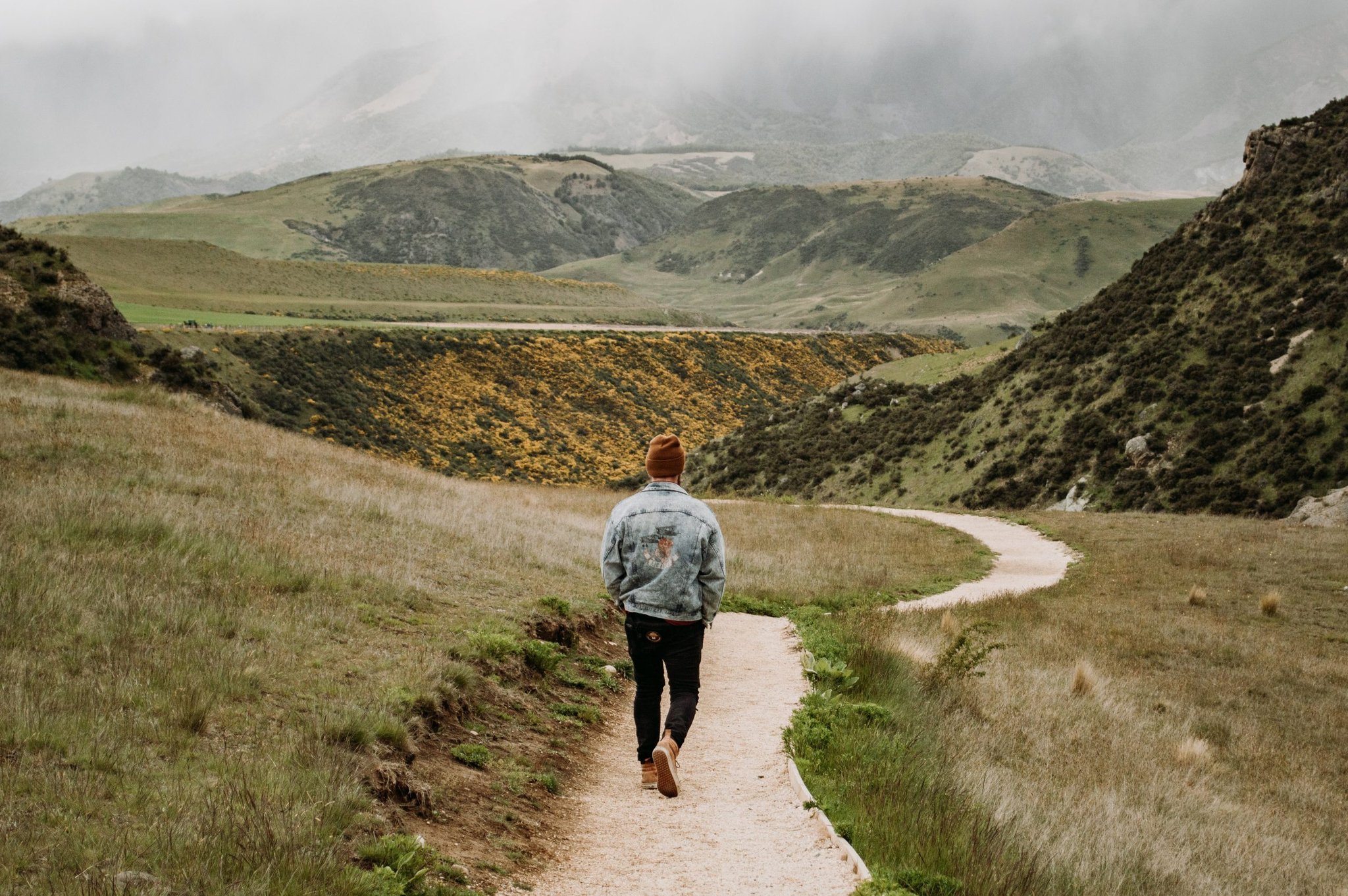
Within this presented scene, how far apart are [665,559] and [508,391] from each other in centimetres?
5162

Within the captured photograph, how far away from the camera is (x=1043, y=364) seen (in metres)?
43.8

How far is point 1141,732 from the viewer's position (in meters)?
11.9

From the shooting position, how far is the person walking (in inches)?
269

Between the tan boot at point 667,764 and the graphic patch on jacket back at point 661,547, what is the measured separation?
1283mm

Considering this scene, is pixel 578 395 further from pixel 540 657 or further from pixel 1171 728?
pixel 540 657

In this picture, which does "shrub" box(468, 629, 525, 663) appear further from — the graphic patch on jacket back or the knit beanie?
the knit beanie

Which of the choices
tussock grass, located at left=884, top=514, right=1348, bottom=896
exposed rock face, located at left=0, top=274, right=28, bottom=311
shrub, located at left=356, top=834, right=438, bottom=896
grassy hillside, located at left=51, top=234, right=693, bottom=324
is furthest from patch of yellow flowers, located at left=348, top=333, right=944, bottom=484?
shrub, located at left=356, top=834, right=438, bottom=896

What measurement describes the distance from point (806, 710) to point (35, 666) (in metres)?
6.15

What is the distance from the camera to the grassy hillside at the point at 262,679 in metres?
4.40

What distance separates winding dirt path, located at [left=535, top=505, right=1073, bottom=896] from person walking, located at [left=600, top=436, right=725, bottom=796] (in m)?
0.44

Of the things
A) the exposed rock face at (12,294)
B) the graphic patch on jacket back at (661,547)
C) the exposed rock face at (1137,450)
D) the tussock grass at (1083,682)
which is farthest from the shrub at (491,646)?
the exposed rock face at (1137,450)

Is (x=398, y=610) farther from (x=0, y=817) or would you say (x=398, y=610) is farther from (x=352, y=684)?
(x=0, y=817)

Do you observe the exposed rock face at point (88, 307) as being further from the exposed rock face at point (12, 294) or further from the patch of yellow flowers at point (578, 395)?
the patch of yellow flowers at point (578, 395)

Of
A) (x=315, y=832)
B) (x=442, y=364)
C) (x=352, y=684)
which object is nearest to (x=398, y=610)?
(x=352, y=684)
